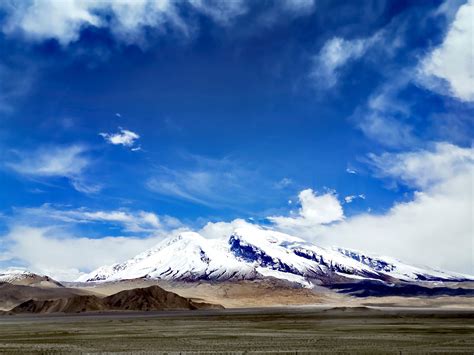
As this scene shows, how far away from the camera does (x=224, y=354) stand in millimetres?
43375

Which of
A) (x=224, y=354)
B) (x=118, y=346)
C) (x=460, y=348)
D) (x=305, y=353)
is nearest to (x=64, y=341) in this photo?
(x=118, y=346)

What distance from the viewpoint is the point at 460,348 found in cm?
4625

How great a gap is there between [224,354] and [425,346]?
730 inches

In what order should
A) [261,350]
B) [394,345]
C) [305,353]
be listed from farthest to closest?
[394,345] < [261,350] < [305,353]

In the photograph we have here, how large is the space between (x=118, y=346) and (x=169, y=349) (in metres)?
6.82

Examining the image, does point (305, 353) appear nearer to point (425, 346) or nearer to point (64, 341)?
point (425, 346)

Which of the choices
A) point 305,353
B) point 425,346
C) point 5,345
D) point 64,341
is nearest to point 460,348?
point 425,346

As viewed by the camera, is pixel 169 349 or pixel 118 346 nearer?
pixel 169 349

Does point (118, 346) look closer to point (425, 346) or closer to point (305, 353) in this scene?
point (305, 353)

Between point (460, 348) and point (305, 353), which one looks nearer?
point (305, 353)

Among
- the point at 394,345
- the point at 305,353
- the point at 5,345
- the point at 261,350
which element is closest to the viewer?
the point at 305,353

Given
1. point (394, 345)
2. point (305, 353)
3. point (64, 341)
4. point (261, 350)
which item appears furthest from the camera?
point (64, 341)

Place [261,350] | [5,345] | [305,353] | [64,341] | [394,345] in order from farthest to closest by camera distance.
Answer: [64,341]
[5,345]
[394,345]
[261,350]
[305,353]

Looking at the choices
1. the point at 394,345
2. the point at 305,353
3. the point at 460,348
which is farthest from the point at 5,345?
the point at 460,348
